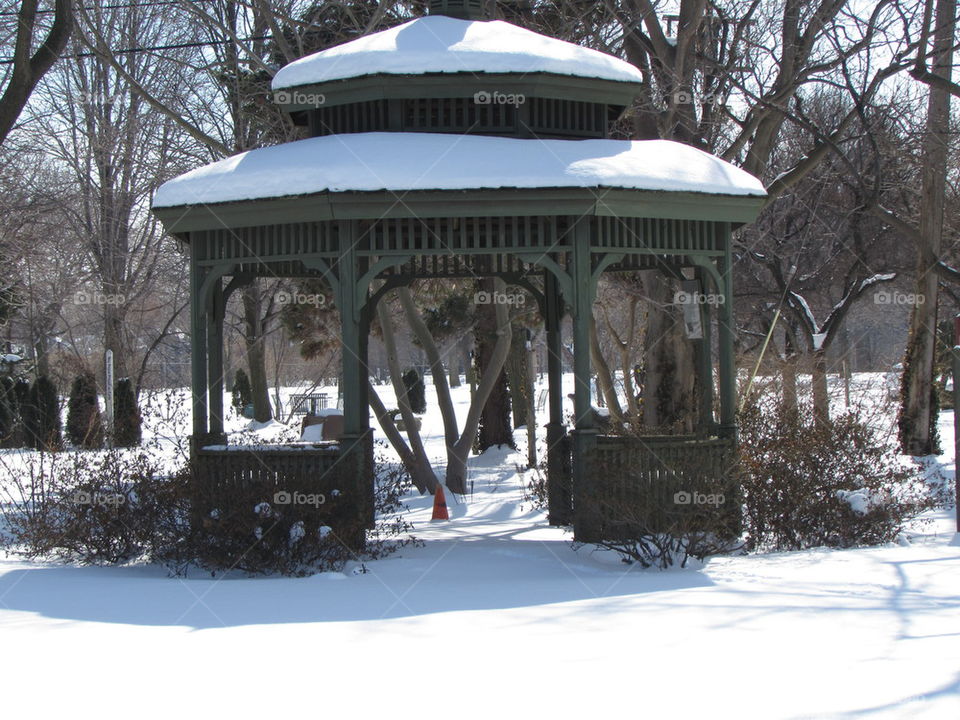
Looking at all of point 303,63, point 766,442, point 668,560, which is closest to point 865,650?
point 668,560

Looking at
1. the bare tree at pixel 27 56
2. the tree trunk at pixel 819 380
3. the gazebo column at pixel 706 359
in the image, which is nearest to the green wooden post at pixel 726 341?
the gazebo column at pixel 706 359

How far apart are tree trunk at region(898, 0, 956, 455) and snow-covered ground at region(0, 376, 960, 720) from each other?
36.8 feet

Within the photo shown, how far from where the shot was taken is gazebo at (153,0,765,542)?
870 cm

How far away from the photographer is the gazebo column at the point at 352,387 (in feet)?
29.0

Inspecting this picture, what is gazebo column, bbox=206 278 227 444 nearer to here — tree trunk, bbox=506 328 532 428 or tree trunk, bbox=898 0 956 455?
tree trunk, bbox=898 0 956 455

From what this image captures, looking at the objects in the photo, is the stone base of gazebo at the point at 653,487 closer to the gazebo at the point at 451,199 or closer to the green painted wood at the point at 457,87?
the gazebo at the point at 451,199

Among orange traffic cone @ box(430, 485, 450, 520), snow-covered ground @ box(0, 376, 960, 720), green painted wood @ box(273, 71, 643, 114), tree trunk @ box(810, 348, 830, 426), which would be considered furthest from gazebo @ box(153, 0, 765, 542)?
tree trunk @ box(810, 348, 830, 426)

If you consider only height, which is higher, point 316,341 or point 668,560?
point 316,341

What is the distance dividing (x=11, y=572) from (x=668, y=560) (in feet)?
17.1

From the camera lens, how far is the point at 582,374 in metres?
8.99

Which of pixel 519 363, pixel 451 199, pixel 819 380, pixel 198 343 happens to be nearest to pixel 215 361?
pixel 198 343

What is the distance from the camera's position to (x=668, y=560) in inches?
332

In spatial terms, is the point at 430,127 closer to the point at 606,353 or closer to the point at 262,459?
the point at 262,459

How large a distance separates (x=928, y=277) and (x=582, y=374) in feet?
40.8
